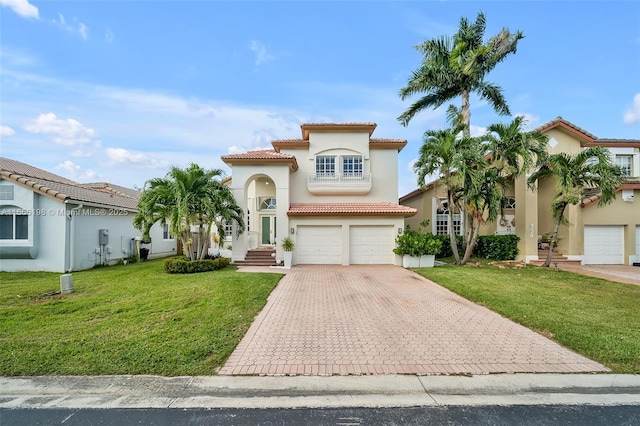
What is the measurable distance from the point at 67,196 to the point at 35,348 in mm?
11133

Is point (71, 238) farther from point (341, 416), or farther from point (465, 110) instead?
point (465, 110)

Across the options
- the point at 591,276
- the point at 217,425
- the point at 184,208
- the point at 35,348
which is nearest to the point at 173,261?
the point at 184,208

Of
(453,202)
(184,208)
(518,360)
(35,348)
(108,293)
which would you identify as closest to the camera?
(518,360)

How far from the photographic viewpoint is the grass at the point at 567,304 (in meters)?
5.40

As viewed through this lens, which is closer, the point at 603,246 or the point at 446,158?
the point at 446,158

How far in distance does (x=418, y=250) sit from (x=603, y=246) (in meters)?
11.4

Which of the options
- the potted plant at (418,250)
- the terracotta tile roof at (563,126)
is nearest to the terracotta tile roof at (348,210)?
the potted plant at (418,250)

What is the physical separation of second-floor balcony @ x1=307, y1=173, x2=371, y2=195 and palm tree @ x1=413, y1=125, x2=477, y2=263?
3123 millimetres

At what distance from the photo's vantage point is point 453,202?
51.0ft

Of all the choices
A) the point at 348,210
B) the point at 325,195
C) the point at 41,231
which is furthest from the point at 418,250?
the point at 41,231

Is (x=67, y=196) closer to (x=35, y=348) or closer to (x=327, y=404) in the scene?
(x=35, y=348)

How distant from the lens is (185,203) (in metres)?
12.6

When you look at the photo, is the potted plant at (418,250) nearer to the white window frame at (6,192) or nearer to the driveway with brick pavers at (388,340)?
the driveway with brick pavers at (388,340)

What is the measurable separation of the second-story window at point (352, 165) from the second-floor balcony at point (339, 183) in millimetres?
158
